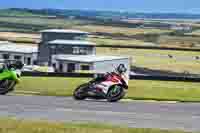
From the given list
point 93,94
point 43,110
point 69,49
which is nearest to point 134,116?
point 43,110

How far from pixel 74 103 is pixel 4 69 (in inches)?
143

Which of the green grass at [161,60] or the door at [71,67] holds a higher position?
the door at [71,67]

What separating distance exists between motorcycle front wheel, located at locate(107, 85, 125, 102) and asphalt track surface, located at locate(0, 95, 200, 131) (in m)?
0.61

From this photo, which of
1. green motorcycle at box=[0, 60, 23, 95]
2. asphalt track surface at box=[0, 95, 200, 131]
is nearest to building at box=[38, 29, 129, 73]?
green motorcycle at box=[0, 60, 23, 95]

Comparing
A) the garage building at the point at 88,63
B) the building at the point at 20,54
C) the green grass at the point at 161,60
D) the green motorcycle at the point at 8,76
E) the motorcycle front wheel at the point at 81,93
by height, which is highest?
the green motorcycle at the point at 8,76

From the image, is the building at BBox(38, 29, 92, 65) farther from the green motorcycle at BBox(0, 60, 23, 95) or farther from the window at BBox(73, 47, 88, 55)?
the green motorcycle at BBox(0, 60, 23, 95)

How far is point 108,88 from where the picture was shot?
70.9ft

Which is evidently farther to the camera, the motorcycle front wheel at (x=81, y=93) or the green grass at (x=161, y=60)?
the green grass at (x=161, y=60)

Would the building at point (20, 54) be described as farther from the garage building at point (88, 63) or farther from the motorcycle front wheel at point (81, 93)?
the motorcycle front wheel at point (81, 93)

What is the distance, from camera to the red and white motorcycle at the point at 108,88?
Result: 21641 millimetres

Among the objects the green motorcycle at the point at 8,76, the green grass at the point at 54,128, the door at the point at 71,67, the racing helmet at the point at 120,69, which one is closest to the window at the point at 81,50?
the door at the point at 71,67

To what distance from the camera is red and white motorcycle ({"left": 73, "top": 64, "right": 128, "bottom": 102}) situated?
2164 cm

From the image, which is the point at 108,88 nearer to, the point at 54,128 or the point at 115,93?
the point at 115,93

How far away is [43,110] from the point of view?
18.0 meters
